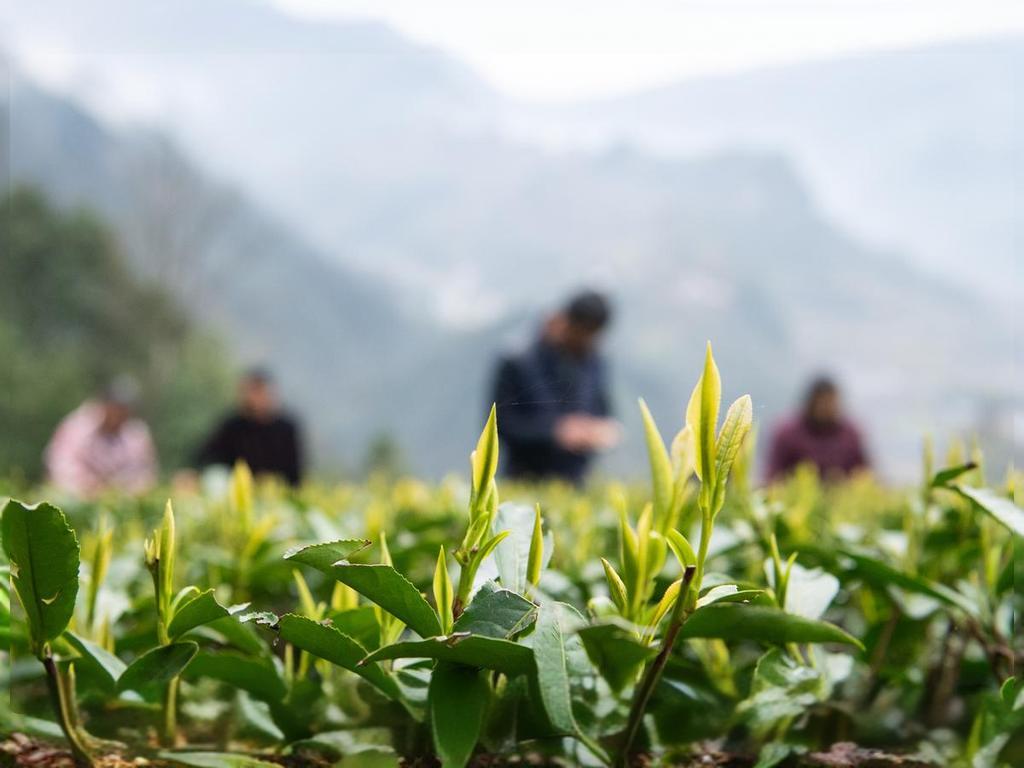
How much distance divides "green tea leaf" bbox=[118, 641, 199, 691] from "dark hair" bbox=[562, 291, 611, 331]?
3.18 meters

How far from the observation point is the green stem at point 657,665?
518mm

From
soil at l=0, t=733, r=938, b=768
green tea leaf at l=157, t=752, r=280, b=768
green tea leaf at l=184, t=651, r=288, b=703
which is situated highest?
green tea leaf at l=184, t=651, r=288, b=703

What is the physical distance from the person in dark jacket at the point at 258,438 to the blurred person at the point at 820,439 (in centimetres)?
222

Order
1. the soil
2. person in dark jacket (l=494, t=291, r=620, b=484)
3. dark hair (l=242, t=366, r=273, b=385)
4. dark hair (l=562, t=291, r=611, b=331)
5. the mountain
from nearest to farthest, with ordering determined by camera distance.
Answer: the soil < person in dark jacket (l=494, t=291, r=620, b=484) < dark hair (l=562, t=291, r=611, b=331) < dark hair (l=242, t=366, r=273, b=385) < the mountain

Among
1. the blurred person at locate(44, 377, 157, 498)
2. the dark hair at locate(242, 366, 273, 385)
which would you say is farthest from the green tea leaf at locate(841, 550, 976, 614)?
the dark hair at locate(242, 366, 273, 385)

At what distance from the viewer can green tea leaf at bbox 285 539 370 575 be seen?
0.52 m

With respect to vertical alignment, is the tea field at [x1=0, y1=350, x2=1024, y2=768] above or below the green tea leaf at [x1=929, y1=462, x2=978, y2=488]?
below

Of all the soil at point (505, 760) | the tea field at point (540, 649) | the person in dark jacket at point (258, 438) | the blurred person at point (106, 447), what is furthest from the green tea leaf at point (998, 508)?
the blurred person at point (106, 447)

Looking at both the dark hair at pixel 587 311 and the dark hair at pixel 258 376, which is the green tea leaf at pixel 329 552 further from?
the dark hair at pixel 258 376

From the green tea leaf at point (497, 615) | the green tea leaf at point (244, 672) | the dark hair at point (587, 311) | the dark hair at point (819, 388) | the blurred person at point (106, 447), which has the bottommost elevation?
the blurred person at point (106, 447)

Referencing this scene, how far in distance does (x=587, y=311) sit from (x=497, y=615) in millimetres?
3230

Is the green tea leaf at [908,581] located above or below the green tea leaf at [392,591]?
below

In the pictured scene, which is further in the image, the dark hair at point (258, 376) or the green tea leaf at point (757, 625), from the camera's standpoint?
the dark hair at point (258, 376)

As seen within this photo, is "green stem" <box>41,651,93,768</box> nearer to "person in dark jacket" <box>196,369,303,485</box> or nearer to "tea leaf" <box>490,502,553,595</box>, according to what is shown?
"tea leaf" <box>490,502,553,595</box>
